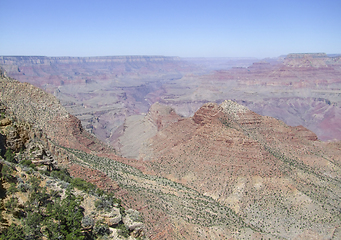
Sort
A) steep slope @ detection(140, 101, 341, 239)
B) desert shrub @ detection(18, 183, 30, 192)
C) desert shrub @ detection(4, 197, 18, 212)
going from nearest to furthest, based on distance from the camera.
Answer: desert shrub @ detection(4, 197, 18, 212), desert shrub @ detection(18, 183, 30, 192), steep slope @ detection(140, 101, 341, 239)

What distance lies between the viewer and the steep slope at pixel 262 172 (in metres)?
39.8

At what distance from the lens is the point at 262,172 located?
152ft

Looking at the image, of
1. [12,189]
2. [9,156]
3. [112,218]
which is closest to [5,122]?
[9,156]

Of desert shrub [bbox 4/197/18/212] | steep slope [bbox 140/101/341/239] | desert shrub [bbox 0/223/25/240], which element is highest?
desert shrub [bbox 4/197/18/212]

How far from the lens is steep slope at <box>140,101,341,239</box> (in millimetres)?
39812

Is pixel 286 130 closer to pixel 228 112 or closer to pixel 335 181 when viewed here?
pixel 228 112

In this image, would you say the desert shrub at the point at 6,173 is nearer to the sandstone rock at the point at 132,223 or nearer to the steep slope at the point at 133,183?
the sandstone rock at the point at 132,223

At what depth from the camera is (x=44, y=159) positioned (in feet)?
82.4

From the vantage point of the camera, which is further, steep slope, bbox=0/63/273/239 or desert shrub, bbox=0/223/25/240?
steep slope, bbox=0/63/273/239

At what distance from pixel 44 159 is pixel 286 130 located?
52377mm

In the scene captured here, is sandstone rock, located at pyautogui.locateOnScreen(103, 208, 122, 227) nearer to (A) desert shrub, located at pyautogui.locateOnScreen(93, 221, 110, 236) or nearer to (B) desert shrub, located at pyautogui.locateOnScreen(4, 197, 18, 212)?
(A) desert shrub, located at pyautogui.locateOnScreen(93, 221, 110, 236)

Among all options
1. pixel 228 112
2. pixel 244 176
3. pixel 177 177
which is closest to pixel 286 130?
pixel 228 112

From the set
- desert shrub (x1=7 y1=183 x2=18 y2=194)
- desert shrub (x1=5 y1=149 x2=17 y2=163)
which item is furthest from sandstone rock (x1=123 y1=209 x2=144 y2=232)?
desert shrub (x1=5 y1=149 x2=17 y2=163)

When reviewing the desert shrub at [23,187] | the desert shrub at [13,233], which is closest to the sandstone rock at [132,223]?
the desert shrub at [23,187]
